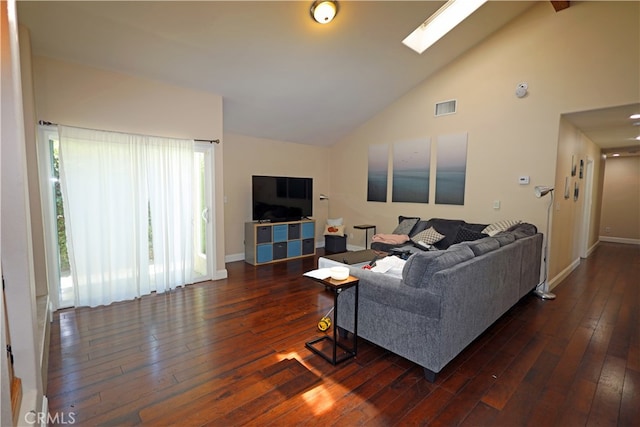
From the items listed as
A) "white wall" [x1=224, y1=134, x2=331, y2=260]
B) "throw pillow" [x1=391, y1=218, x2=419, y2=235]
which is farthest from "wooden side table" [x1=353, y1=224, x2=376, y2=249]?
"white wall" [x1=224, y1=134, x2=331, y2=260]

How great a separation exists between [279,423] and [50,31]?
149 inches

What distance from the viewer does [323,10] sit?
A: 3.00 metres

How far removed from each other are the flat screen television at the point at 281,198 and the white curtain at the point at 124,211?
1.48 meters

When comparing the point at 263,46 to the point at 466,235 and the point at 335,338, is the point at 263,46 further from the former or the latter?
the point at 466,235

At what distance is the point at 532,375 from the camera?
Answer: 86.2 inches

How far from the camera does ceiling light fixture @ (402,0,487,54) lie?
3.84 m

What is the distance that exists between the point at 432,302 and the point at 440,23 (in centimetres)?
400

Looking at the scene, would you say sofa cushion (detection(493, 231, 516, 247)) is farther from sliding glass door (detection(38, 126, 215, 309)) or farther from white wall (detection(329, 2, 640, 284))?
sliding glass door (detection(38, 126, 215, 309))

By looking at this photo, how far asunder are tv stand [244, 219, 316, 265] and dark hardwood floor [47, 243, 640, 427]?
182cm

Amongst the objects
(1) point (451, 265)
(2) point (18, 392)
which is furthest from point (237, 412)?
(1) point (451, 265)

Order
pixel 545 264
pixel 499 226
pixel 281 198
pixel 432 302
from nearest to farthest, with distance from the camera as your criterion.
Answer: pixel 432 302, pixel 545 264, pixel 499 226, pixel 281 198

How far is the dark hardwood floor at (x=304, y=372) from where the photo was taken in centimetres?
179

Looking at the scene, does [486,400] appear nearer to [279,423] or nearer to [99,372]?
[279,423]

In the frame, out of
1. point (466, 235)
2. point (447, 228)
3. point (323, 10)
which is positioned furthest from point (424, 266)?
point (447, 228)
